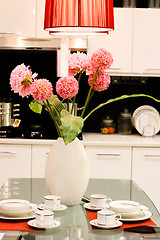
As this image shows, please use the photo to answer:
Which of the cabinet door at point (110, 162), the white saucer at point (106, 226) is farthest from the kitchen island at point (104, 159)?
the white saucer at point (106, 226)

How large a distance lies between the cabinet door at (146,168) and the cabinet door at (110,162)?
6 centimetres

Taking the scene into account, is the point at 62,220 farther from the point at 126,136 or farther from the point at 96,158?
the point at 126,136

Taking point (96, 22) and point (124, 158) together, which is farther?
point (124, 158)

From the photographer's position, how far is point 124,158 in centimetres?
399

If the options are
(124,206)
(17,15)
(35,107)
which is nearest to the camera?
(124,206)

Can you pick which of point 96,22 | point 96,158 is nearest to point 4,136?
point 96,158

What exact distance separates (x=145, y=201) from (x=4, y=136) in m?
2.06

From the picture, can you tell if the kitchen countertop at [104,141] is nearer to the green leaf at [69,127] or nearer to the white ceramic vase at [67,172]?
the white ceramic vase at [67,172]

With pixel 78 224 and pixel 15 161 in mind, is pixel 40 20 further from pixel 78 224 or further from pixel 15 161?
pixel 78 224

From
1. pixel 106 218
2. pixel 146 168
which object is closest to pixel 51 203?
pixel 106 218

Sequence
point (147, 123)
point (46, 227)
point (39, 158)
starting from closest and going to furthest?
point (46, 227), point (39, 158), point (147, 123)

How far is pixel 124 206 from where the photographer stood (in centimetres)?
200

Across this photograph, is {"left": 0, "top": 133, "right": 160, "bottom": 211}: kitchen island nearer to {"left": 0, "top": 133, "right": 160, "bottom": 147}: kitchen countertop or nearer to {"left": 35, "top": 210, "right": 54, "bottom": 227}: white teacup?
{"left": 0, "top": 133, "right": 160, "bottom": 147}: kitchen countertop

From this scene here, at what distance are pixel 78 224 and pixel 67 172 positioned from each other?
0.32 meters
